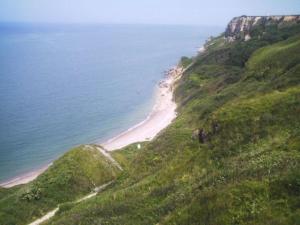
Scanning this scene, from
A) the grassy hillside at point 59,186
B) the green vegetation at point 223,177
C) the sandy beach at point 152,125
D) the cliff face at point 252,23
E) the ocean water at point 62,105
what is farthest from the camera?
the cliff face at point 252,23

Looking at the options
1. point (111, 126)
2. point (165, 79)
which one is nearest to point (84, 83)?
point (165, 79)

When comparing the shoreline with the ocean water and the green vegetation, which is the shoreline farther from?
the green vegetation

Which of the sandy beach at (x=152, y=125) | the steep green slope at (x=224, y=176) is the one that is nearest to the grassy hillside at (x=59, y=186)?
the steep green slope at (x=224, y=176)

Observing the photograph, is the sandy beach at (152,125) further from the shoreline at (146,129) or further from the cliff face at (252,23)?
the cliff face at (252,23)

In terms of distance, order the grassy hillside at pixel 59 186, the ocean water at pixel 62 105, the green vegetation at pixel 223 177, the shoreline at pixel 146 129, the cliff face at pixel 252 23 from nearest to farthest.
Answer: the green vegetation at pixel 223 177 < the grassy hillside at pixel 59 186 < the shoreline at pixel 146 129 < the ocean water at pixel 62 105 < the cliff face at pixel 252 23

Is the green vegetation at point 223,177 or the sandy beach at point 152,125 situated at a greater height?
the green vegetation at point 223,177

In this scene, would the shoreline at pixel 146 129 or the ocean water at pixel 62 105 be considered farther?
the ocean water at pixel 62 105

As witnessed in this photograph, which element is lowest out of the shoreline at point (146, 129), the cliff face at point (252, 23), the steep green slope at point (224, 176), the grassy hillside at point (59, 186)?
the shoreline at point (146, 129)

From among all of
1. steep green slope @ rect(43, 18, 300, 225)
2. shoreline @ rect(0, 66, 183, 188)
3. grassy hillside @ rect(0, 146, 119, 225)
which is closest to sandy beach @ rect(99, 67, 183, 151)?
shoreline @ rect(0, 66, 183, 188)
